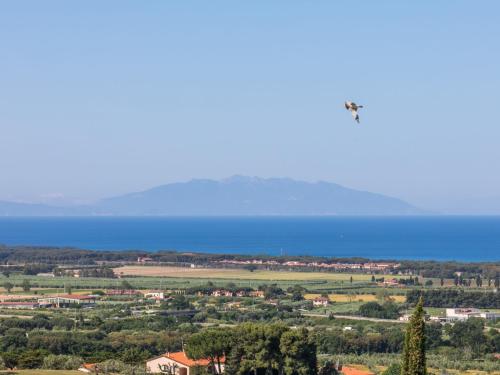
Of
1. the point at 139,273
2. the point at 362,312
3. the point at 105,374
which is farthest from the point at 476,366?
the point at 139,273

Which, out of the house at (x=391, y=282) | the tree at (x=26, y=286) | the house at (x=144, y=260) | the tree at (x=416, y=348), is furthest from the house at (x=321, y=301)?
the house at (x=144, y=260)

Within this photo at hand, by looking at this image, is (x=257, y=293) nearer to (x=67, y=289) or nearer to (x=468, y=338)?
(x=67, y=289)

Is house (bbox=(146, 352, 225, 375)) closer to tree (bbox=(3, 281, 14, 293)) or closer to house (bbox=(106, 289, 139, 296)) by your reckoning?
house (bbox=(106, 289, 139, 296))

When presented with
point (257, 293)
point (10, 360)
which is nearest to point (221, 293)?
point (257, 293)

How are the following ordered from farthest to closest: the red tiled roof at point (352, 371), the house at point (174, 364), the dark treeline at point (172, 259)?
the dark treeline at point (172, 259), the red tiled roof at point (352, 371), the house at point (174, 364)

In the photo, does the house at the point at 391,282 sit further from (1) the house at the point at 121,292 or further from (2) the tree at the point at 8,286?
(2) the tree at the point at 8,286

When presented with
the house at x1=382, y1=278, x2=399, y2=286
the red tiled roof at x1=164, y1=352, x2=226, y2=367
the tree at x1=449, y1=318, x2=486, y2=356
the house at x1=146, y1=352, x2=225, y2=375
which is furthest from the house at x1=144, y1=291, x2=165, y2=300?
the house at x1=146, y1=352, x2=225, y2=375
